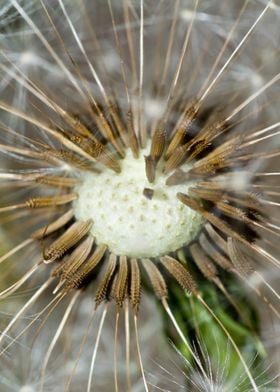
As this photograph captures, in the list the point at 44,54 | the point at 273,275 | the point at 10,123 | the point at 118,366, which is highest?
the point at 44,54

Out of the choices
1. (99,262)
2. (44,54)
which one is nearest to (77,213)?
(99,262)

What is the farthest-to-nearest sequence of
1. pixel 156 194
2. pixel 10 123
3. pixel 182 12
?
pixel 182 12 → pixel 10 123 → pixel 156 194

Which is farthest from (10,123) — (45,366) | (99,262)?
(45,366)

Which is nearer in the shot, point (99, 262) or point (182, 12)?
point (99, 262)

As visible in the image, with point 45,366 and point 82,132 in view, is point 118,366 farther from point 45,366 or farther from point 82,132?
point 82,132

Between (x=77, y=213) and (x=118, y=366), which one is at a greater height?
(x=77, y=213)

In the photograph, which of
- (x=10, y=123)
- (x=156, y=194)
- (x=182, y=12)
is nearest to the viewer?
(x=156, y=194)
